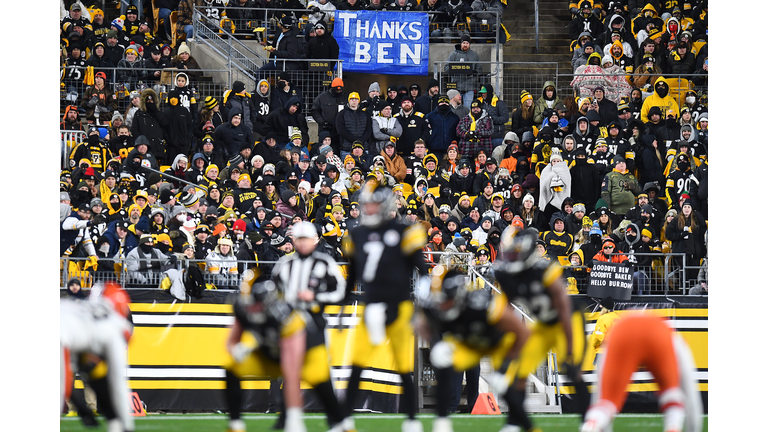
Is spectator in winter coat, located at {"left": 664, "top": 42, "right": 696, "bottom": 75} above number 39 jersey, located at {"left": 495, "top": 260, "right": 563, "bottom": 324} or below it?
above

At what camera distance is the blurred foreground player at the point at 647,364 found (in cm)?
579

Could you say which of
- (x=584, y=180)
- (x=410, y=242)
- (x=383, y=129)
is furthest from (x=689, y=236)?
(x=410, y=242)

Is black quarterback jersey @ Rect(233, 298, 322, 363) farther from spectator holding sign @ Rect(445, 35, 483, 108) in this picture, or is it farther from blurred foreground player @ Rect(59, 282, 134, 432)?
spectator holding sign @ Rect(445, 35, 483, 108)

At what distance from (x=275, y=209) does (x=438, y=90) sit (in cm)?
321

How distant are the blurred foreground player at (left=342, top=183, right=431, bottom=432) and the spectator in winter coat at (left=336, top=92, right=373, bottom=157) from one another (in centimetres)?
439

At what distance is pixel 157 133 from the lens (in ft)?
38.5

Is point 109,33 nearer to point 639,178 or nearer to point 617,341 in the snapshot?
point 639,178

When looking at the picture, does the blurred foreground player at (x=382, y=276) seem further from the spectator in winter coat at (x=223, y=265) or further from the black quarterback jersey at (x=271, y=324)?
the spectator in winter coat at (x=223, y=265)

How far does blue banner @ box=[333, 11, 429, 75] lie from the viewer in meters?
13.6

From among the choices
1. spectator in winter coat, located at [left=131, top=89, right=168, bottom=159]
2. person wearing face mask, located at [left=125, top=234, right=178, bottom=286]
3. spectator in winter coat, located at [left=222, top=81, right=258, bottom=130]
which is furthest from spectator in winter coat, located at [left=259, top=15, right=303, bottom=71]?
person wearing face mask, located at [left=125, top=234, right=178, bottom=286]

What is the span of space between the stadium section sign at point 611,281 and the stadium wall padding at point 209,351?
0.40 ft

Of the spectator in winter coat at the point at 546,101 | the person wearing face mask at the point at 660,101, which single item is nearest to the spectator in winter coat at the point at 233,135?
the spectator in winter coat at the point at 546,101
